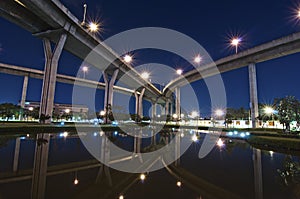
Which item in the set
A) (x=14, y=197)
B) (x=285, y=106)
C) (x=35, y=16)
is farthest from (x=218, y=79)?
(x=14, y=197)

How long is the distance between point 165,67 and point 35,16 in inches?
1752

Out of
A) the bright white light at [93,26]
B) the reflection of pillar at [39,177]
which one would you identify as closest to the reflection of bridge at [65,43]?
the bright white light at [93,26]

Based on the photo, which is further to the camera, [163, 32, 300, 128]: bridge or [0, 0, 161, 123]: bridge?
[163, 32, 300, 128]: bridge

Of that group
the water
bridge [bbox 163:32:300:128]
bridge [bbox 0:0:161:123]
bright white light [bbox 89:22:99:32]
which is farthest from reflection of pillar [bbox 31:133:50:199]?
bridge [bbox 163:32:300:128]

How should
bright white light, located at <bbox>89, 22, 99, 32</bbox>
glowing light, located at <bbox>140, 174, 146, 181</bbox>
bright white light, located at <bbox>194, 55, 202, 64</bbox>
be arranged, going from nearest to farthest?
glowing light, located at <bbox>140, 174, 146, 181</bbox> < bright white light, located at <bbox>89, 22, 99, 32</bbox> < bright white light, located at <bbox>194, 55, 202, 64</bbox>

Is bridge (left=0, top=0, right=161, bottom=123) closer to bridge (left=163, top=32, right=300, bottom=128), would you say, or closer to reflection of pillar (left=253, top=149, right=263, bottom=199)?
bridge (left=163, top=32, right=300, bottom=128)

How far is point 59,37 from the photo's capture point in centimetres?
2861

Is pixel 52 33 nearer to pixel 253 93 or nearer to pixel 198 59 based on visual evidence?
pixel 198 59

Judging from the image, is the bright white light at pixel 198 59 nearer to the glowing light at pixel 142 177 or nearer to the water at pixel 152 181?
the water at pixel 152 181

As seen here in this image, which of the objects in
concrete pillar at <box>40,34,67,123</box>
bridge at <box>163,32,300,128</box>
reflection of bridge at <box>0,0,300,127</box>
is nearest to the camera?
reflection of bridge at <box>0,0,300,127</box>

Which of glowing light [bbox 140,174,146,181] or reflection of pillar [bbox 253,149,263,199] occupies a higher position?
reflection of pillar [bbox 253,149,263,199]

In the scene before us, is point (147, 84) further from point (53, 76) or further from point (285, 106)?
point (285, 106)

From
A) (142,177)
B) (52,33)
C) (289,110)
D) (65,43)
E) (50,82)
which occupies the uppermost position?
(52,33)

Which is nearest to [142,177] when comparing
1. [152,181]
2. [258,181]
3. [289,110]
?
[152,181]
